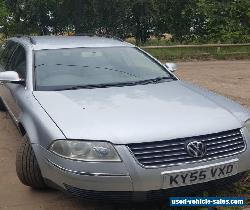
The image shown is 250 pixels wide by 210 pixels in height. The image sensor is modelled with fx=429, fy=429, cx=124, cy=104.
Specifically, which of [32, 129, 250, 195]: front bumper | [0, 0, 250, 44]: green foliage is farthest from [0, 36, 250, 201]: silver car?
[0, 0, 250, 44]: green foliage

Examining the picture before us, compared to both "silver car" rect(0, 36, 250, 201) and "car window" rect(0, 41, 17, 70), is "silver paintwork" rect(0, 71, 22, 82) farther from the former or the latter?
"car window" rect(0, 41, 17, 70)

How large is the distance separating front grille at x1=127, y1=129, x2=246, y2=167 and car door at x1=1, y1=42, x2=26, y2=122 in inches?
74.5

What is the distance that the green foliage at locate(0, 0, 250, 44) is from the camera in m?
19.7

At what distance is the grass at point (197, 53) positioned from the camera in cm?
1590

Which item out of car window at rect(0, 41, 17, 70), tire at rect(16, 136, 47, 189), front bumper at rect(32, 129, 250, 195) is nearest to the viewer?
front bumper at rect(32, 129, 250, 195)

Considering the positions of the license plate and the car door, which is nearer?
the license plate

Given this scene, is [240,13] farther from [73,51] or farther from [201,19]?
[73,51]

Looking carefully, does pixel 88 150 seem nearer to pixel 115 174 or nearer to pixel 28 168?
pixel 115 174

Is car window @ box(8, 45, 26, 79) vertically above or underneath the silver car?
above

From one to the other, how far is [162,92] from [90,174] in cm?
144

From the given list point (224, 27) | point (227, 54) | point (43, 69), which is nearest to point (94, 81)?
point (43, 69)

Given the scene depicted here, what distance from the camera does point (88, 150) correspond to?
11.1 ft

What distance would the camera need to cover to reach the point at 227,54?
1625cm

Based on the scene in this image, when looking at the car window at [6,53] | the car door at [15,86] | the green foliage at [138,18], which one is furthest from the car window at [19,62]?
→ the green foliage at [138,18]
